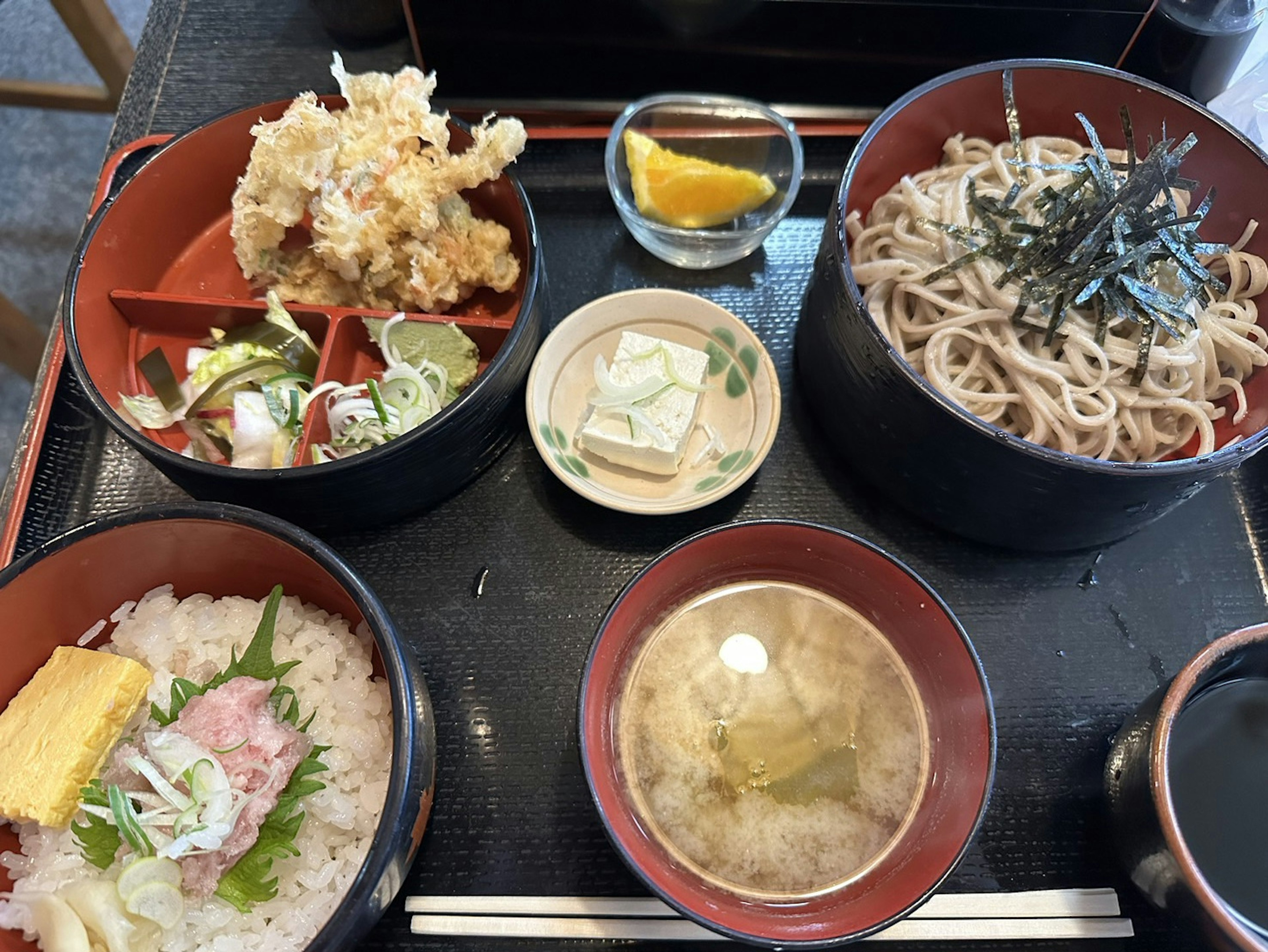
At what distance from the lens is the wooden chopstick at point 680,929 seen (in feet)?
4.07

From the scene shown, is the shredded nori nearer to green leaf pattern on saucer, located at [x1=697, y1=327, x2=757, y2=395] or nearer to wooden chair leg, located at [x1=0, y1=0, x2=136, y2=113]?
green leaf pattern on saucer, located at [x1=697, y1=327, x2=757, y2=395]

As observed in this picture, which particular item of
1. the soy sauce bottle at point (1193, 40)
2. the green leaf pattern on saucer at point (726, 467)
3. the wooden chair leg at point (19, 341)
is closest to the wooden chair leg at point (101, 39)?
the wooden chair leg at point (19, 341)

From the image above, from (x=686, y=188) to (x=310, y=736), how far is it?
4.29ft

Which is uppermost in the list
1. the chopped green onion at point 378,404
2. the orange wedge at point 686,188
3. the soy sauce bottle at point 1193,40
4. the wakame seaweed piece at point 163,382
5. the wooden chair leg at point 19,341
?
the soy sauce bottle at point 1193,40

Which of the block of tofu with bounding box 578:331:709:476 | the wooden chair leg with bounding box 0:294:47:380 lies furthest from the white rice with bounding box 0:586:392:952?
the wooden chair leg with bounding box 0:294:47:380

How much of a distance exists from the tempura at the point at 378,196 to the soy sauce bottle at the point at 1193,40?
1377mm

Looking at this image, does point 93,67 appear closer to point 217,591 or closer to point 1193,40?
point 217,591

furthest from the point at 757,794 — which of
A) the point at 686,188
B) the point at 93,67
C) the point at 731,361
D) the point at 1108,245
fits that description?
the point at 93,67

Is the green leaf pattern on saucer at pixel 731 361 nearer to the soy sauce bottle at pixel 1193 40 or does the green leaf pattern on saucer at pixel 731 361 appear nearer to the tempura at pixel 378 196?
the tempura at pixel 378 196

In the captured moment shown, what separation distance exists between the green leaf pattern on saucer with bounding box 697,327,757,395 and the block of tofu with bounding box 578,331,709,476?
3 cm

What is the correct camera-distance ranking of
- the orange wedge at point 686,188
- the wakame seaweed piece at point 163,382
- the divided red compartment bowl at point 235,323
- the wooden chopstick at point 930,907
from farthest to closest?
the orange wedge at point 686,188, the wakame seaweed piece at point 163,382, the divided red compartment bowl at point 235,323, the wooden chopstick at point 930,907

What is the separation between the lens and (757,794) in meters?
1.31

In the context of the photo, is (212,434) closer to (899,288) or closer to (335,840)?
(335,840)

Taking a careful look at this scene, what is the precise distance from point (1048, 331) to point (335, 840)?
1.48 m
